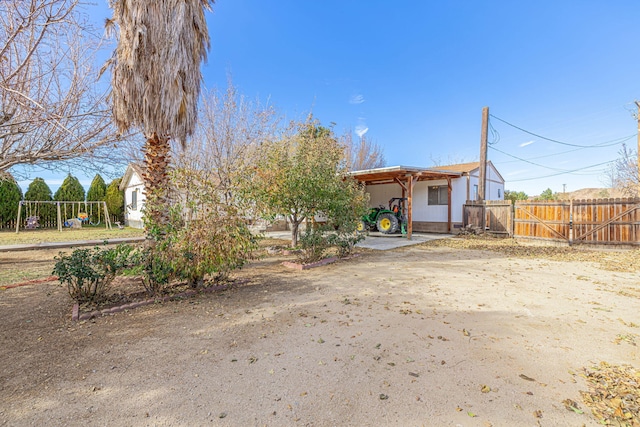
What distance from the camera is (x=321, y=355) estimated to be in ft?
9.16

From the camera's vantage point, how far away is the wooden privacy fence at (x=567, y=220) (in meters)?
9.34

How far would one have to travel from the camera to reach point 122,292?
4.74 meters

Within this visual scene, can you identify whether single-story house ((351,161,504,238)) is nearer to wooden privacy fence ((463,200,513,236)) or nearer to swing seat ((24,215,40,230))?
wooden privacy fence ((463,200,513,236))

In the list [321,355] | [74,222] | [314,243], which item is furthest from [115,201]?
[321,355]

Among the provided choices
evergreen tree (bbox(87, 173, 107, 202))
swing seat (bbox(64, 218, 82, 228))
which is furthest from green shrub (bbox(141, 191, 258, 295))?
evergreen tree (bbox(87, 173, 107, 202))

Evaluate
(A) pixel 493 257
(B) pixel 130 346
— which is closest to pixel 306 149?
(A) pixel 493 257

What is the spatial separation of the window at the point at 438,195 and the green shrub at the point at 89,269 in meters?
13.6

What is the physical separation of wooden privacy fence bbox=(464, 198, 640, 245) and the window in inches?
53.8

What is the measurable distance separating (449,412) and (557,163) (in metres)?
26.4

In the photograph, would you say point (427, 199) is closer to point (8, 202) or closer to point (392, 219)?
point (392, 219)

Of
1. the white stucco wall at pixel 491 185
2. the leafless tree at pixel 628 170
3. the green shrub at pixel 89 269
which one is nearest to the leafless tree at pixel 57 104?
the green shrub at pixel 89 269

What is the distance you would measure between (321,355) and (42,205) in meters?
21.9

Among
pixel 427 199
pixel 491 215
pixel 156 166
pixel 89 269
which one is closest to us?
pixel 89 269

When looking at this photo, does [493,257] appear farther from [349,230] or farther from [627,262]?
[349,230]
